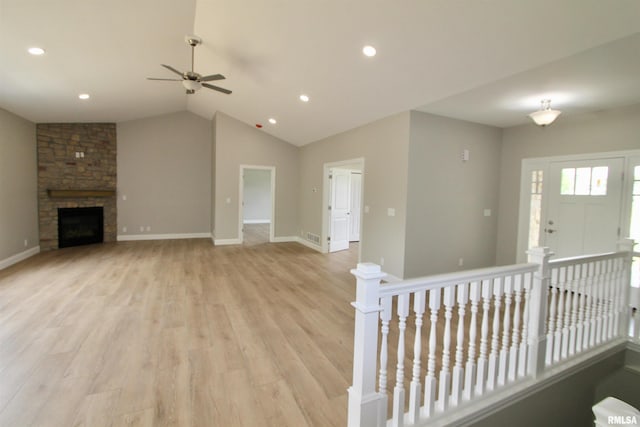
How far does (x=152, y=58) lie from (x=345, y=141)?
356 centimetres

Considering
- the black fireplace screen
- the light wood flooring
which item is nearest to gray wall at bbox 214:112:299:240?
the light wood flooring

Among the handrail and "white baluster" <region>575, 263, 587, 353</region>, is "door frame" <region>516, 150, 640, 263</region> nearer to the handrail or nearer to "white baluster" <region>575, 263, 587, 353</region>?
"white baluster" <region>575, 263, 587, 353</region>

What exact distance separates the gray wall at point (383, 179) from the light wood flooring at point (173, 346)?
0.79 meters

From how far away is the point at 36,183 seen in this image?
22.1 ft

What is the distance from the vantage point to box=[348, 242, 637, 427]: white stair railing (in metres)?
1.62

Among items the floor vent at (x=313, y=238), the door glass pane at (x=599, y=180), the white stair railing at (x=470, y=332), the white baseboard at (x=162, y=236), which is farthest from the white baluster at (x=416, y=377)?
the white baseboard at (x=162, y=236)

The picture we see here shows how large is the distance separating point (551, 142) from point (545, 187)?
0.71 m

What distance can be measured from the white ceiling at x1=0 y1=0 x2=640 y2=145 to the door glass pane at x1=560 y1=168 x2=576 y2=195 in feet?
2.93

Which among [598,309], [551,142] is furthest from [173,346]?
[551,142]

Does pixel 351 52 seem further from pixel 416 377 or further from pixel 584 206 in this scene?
pixel 584 206

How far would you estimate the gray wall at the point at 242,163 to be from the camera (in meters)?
7.79

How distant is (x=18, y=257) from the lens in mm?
5859

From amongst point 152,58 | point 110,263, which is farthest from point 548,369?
point 110,263

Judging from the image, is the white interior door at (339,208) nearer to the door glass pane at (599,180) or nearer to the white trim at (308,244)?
the white trim at (308,244)
